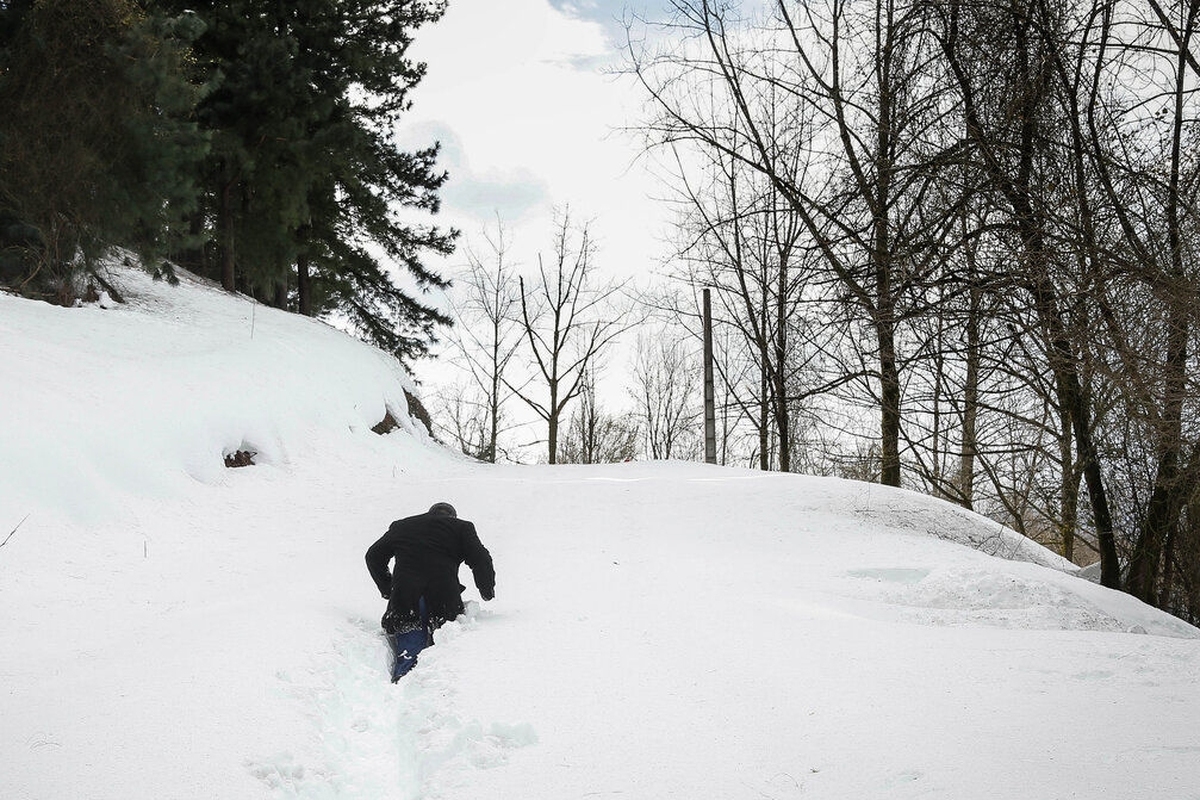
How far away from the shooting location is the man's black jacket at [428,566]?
616 cm

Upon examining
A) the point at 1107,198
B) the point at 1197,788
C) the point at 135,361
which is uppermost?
the point at 1107,198

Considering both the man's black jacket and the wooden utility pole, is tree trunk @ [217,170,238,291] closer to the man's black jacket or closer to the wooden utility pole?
the wooden utility pole

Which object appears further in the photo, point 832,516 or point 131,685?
point 832,516

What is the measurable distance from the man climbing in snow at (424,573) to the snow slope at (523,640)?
208 millimetres

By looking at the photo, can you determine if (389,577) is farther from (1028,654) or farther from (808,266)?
(1028,654)

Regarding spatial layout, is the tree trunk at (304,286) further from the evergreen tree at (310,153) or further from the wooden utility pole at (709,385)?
the wooden utility pole at (709,385)

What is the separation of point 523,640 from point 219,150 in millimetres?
16423

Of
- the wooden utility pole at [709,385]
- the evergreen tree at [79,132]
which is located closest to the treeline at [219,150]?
the evergreen tree at [79,132]

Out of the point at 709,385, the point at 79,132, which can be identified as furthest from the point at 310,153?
the point at 709,385

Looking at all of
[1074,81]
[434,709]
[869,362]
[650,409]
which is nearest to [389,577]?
[434,709]

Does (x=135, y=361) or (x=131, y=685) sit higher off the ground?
(x=135, y=361)

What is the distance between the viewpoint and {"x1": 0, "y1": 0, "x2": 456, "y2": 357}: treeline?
1188 centimetres

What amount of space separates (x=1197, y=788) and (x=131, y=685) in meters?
5.07

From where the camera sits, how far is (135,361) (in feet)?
36.1
